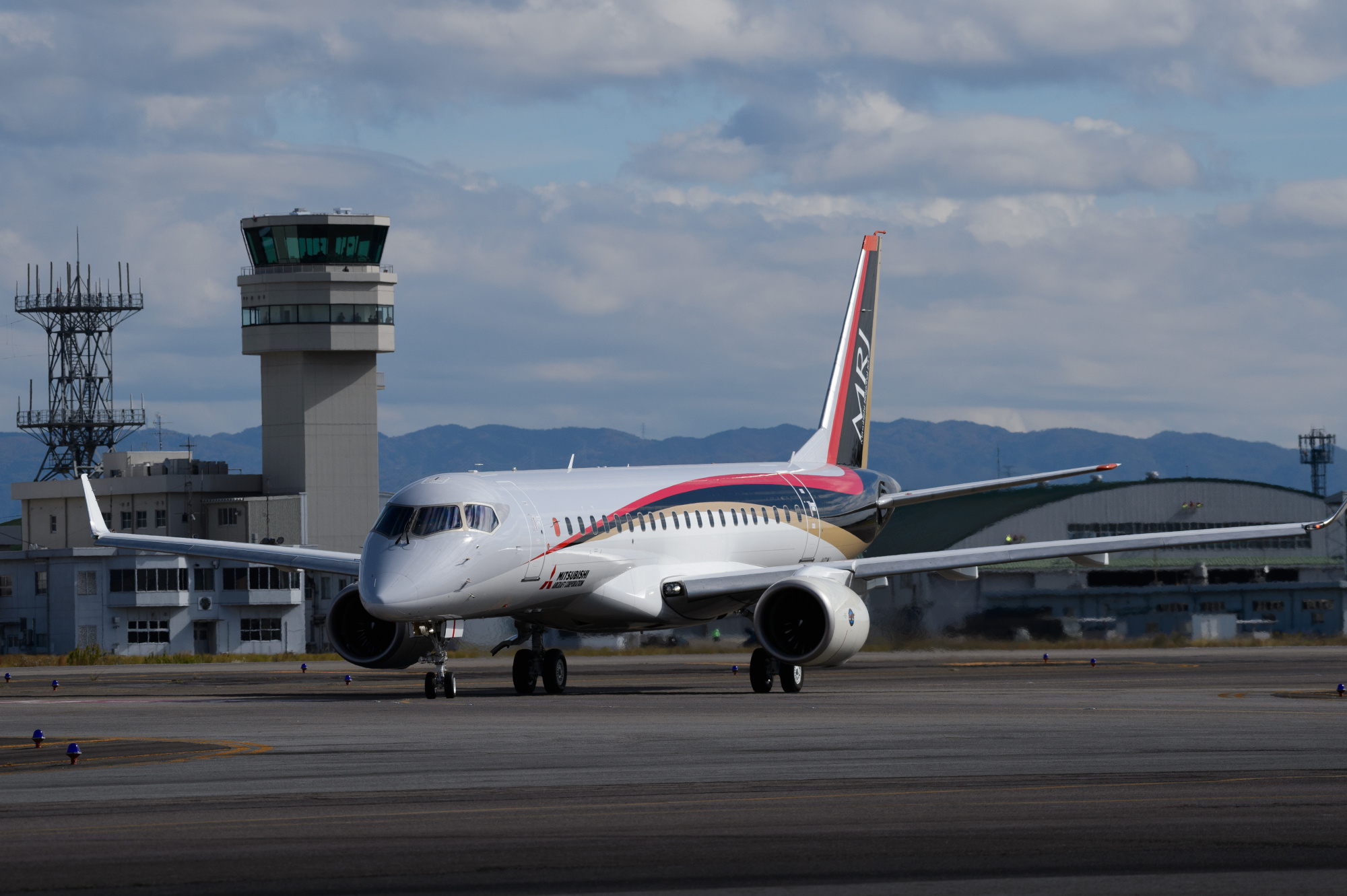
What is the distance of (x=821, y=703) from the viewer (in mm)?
32000

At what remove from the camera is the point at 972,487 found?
42688 millimetres

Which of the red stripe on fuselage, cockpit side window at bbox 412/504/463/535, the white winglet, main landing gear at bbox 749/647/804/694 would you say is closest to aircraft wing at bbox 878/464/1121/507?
the red stripe on fuselage

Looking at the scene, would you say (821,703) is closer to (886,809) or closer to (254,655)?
(886,809)

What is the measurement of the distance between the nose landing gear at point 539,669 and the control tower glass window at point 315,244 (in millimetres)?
78421

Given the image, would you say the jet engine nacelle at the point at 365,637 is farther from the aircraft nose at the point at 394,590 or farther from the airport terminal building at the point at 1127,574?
the airport terminal building at the point at 1127,574

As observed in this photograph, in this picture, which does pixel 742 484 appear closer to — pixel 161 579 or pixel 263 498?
pixel 161 579

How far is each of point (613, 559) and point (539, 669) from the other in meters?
2.78

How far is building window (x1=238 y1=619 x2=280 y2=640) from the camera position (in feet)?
347

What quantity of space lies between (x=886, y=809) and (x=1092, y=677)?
89.5 feet

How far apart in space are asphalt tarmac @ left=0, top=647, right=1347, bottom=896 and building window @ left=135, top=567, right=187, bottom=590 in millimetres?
70274

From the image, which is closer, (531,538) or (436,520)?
(436,520)

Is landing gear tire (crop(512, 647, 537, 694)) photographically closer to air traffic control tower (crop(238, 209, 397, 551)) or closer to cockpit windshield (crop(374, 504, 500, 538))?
cockpit windshield (crop(374, 504, 500, 538))

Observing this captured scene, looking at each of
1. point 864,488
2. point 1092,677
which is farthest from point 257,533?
point 1092,677

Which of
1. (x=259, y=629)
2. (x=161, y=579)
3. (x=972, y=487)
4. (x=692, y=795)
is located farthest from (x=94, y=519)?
(x=259, y=629)
